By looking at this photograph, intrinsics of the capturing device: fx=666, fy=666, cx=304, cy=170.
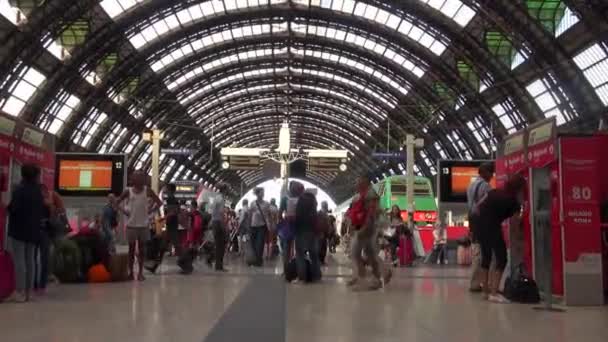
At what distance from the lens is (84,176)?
1698 centimetres

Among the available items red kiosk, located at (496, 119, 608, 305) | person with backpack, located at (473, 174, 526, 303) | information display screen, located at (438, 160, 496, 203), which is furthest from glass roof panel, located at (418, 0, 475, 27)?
person with backpack, located at (473, 174, 526, 303)

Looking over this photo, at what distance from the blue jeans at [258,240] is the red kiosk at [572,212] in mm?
6501

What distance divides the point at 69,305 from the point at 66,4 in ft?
84.4

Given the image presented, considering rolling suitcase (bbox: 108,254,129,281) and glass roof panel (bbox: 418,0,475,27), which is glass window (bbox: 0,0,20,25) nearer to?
glass roof panel (bbox: 418,0,475,27)

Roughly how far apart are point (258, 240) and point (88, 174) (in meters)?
5.42

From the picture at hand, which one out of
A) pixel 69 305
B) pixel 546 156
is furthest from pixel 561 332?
pixel 69 305

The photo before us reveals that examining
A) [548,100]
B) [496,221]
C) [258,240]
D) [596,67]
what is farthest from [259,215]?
[548,100]

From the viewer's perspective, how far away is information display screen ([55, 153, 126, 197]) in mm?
16828

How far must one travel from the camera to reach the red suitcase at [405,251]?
59.1ft

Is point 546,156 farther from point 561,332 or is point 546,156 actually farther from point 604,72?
point 604,72

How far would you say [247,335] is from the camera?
5352 mm

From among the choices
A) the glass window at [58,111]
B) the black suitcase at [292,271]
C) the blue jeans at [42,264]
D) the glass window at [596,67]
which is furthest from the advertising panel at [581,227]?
the glass window at [58,111]

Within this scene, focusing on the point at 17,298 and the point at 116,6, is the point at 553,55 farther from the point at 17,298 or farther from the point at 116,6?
the point at 17,298

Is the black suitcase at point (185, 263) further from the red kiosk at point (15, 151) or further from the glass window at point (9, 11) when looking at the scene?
the glass window at point (9, 11)
